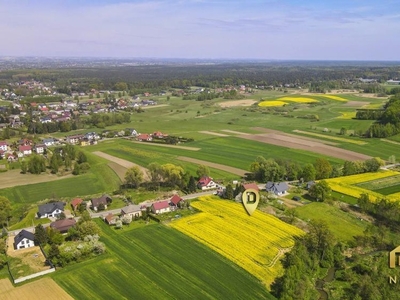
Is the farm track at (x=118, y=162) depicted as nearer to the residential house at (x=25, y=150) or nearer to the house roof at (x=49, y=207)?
the residential house at (x=25, y=150)

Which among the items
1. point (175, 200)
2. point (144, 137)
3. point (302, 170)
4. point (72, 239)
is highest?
point (302, 170)

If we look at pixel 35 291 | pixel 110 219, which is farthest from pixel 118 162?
pixel 35 291

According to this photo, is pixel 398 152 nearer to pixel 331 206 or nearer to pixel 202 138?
pixel 331 206

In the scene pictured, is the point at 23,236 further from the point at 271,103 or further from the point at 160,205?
the point at 271,103

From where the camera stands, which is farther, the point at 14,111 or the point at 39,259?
the point at 14,111

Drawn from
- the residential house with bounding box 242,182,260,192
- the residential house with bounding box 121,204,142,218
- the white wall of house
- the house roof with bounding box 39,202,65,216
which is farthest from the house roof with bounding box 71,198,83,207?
the residential house with bounding box 242,182,260,192

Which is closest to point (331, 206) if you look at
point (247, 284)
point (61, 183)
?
point (247, 284)

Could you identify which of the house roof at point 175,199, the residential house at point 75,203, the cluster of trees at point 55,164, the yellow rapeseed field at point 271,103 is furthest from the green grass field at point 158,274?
the yellow rapeseed field at point 271,103

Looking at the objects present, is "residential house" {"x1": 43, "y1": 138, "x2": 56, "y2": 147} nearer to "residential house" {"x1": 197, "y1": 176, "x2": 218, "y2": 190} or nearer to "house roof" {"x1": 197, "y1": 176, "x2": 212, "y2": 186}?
"house roof" {"x1": 197, "y1": 176, "x2": 212, "y2": 186}
